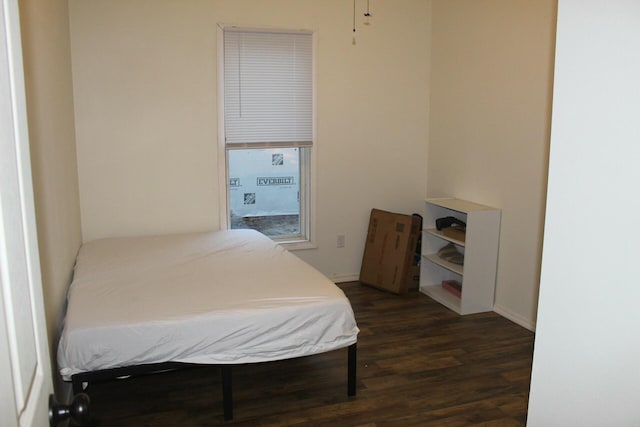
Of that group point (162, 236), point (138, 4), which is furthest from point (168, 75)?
point (162, 236)

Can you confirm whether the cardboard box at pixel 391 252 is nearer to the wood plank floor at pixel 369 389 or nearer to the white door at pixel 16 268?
the wood plank floor at pixel 369 389

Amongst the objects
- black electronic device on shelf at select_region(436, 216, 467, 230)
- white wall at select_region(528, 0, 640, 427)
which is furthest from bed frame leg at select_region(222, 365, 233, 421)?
black electronic device on shelf at select_region(436, 216, 467, 230)

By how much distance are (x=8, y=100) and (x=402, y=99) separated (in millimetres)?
4381

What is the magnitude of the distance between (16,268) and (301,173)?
4092 mm

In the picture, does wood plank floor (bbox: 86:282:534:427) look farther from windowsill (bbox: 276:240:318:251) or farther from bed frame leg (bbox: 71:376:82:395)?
windowsill (bbox: 276:240:318:251)

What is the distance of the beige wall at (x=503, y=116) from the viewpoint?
3770mm

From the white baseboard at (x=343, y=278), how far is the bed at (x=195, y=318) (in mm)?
1572

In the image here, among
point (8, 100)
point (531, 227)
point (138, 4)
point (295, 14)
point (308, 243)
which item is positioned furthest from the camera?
point (308, 243)

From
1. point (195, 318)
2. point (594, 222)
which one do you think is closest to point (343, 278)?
point (195, 318)

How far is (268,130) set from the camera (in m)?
4.63

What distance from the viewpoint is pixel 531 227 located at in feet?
12.7

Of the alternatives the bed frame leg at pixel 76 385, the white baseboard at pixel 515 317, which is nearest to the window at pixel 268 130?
the white baseboard at pixel 515 317

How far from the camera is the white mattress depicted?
8.32ft

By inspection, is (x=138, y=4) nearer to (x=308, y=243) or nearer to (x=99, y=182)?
(x=99, y=182)
